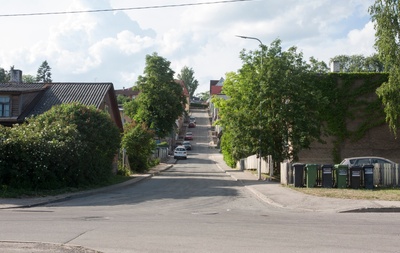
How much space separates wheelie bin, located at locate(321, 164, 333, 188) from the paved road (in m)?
5.50

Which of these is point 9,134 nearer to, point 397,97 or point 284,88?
point 284,88

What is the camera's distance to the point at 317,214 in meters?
14.8

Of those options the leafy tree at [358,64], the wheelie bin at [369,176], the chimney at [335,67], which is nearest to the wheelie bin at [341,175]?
the wheelie bin at [369,176]

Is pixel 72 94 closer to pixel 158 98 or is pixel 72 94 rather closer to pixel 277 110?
pixel 277 110

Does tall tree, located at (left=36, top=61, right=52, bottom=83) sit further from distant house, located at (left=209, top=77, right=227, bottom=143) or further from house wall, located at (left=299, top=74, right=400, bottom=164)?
house wall, located at (left=299, top=74, right=400, bottom=164)

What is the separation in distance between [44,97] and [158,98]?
3047 centimetres

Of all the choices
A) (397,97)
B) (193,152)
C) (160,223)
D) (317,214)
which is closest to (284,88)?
(397,97)

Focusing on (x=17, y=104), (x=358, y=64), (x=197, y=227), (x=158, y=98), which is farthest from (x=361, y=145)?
(x=358, y=64)

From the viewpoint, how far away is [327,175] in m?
23.1


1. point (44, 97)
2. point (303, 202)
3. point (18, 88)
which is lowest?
point (303, 202)

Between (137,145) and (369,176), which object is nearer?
(369,176)

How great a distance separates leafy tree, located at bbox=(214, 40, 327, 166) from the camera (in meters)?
29.5

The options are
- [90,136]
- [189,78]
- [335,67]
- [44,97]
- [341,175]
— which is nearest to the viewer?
[341,175]

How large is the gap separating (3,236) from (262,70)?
2295cm
